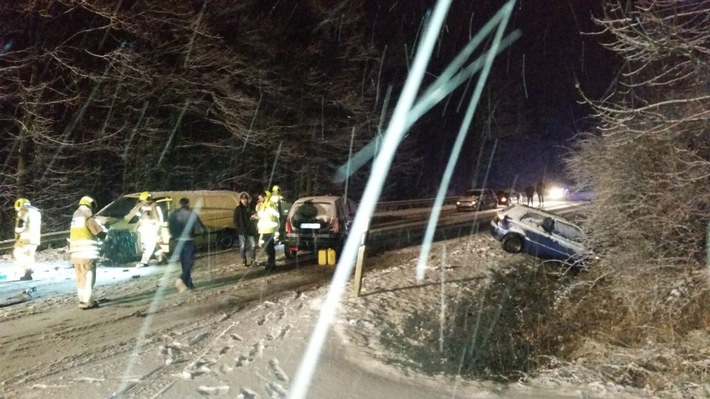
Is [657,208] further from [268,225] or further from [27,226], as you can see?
[27,226]

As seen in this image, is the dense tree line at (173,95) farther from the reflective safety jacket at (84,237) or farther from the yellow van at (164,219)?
the reflective safety jacket at (84,237)

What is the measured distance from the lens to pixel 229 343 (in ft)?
24.3

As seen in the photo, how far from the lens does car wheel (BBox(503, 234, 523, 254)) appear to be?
1691 cm

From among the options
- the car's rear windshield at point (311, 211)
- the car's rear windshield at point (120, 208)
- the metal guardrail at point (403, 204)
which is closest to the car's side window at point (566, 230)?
the car's rear windshield at point (311, 211)

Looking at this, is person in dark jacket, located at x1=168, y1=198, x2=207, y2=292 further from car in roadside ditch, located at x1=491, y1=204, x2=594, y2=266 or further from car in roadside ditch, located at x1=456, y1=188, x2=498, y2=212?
car in roadside ditch, located at x1=456, y1=188, x2=498, y2=212

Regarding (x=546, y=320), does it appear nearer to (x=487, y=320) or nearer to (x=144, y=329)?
(x=487, y=320)

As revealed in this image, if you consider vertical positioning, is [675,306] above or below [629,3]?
below

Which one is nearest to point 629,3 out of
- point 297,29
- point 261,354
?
point 261,354

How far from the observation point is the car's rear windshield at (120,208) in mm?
16891

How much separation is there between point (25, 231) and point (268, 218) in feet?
16.8

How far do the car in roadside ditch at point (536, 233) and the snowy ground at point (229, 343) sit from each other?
406 cm

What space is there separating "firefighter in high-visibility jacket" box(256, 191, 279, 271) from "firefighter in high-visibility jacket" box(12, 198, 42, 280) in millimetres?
4731

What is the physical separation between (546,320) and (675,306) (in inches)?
96.6

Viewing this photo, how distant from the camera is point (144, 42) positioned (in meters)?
21.7
